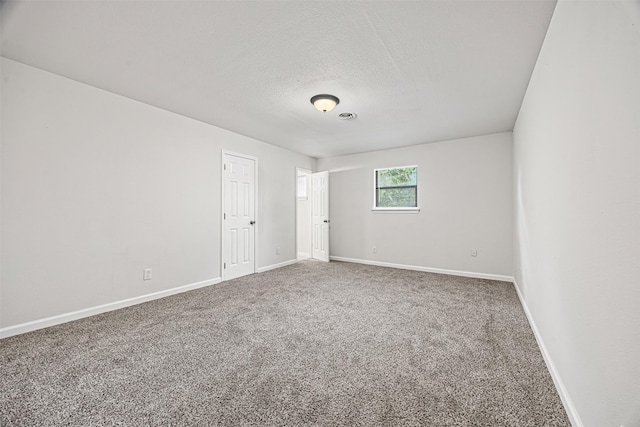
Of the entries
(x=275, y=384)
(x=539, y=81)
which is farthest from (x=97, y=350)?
(x=539, y=81)

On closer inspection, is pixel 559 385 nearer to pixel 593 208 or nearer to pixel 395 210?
pixel 593 208

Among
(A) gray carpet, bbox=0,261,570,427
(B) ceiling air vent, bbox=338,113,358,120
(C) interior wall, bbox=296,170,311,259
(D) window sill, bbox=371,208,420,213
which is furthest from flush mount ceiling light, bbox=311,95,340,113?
(C) interior wall, bbox=296,170,311,259

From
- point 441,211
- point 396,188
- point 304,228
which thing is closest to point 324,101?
point 396,188

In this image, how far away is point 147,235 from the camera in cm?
340

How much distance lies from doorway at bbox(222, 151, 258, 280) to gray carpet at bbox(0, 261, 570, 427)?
1233mm

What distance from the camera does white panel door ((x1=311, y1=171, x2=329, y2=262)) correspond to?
6134 mm

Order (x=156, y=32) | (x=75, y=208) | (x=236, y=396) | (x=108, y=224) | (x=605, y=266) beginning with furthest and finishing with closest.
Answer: (x=108, y=224), (x=75, y=208), (x=156, y=32), (x=236, y=396), (x=605, y=266)

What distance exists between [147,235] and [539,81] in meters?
4.40

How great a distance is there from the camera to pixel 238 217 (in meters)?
4.64

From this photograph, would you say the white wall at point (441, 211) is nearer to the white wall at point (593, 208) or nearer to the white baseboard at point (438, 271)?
the white baseboard at point (438, 271)

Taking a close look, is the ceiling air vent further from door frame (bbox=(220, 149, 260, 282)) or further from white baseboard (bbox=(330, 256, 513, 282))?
white baseboard (bbox=(330, 256, 513, 282))

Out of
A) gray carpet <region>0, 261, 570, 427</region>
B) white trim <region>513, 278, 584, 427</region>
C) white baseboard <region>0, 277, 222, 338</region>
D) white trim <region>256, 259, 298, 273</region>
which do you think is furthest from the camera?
white trim <region>256, 259, 298, 273</region>

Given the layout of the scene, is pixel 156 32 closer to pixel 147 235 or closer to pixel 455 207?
pixel 147 235

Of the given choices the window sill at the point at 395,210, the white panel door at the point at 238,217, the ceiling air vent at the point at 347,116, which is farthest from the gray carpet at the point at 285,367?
the ceiling air vent at the point at 347,116
